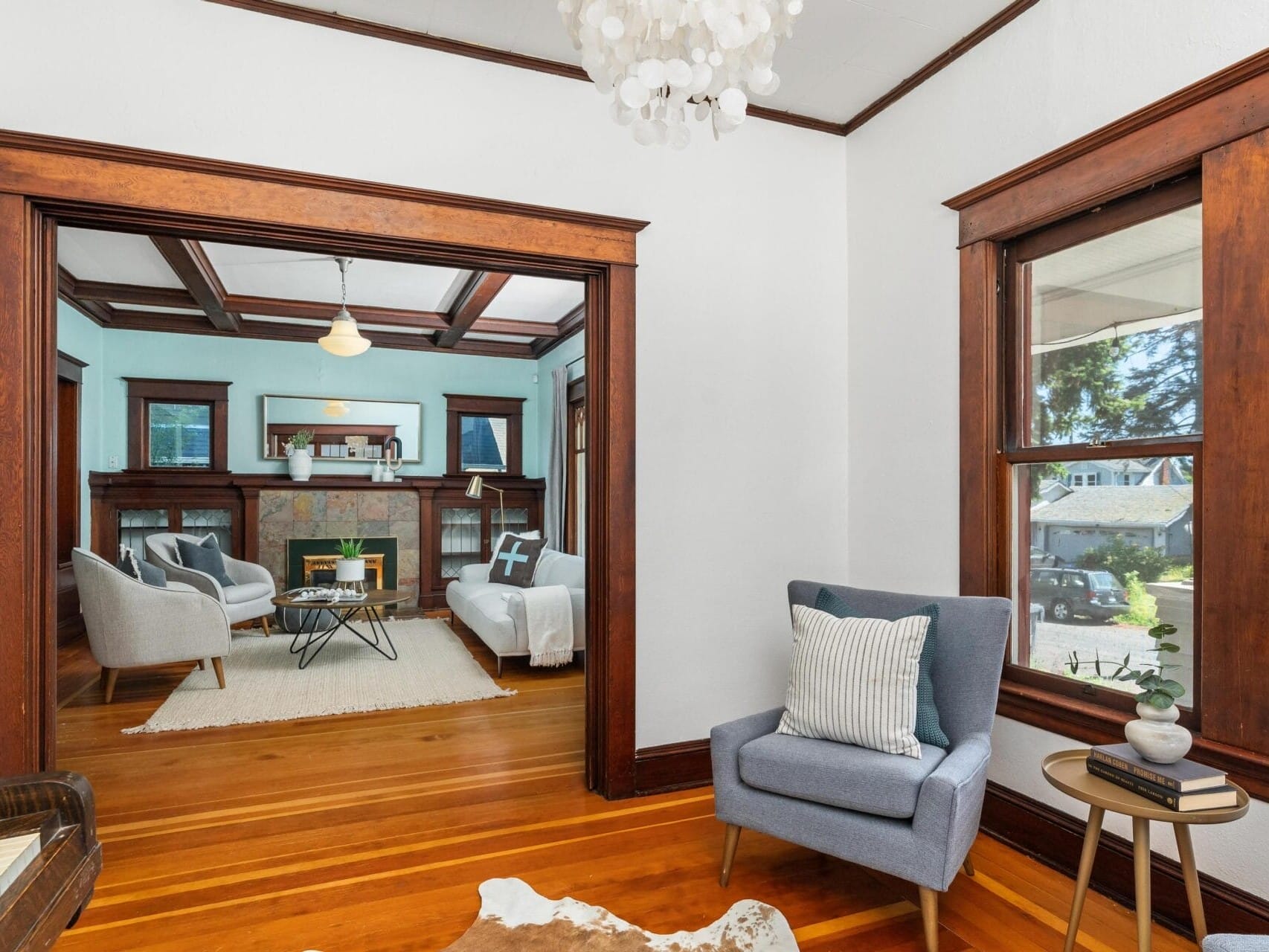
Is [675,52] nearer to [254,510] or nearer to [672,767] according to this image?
[672,767]

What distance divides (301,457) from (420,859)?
5.41 meters

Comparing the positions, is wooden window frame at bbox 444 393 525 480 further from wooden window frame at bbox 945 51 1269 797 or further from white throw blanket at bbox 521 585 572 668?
wooden window frame at bbox 945 51 1269 797

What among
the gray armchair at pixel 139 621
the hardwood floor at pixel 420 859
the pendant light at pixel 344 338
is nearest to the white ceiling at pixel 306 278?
the pendant light at pixel 344 338

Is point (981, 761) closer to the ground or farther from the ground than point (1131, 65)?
closer to the ground

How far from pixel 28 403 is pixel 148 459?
5.32 metres

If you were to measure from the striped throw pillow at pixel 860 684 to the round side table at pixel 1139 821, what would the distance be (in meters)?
0.40

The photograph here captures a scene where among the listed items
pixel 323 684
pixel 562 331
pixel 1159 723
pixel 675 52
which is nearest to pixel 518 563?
pixel 323 684

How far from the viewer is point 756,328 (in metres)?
3.24

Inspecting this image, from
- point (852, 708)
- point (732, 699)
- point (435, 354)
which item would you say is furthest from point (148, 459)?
point (852, 708)

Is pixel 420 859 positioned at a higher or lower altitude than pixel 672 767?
lower

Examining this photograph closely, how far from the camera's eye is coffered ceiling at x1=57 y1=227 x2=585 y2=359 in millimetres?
5090

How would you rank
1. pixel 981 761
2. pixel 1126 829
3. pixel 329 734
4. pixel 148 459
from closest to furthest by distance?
pixel 981 761 < pixel 1126 829 < pixel 329 734 < pixel 148 459

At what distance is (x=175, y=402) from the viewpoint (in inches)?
275

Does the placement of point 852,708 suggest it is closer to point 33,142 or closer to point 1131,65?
point 1131,65
